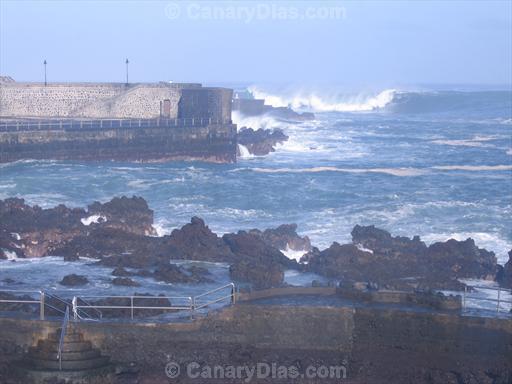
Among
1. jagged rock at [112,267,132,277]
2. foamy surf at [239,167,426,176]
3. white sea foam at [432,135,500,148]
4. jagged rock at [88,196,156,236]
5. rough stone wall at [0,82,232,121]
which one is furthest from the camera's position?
white sea foam at [432,135,500,148]

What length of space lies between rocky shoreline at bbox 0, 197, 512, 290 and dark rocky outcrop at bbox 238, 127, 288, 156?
2051cm

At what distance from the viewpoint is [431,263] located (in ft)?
52.9

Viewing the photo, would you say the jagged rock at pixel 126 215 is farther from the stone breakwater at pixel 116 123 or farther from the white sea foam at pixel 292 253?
the stone breakwater at pixel 116 123

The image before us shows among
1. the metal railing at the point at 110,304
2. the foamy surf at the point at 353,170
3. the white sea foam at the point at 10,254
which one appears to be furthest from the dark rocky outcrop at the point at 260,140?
the metal railing at the point at 110,304

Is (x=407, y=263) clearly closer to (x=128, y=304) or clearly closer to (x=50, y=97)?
(x=128, y=304)

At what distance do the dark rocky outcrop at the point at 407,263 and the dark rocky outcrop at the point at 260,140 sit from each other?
2357cm

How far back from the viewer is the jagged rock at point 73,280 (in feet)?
45.6

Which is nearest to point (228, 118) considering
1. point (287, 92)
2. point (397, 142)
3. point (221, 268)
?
point (397, 142)

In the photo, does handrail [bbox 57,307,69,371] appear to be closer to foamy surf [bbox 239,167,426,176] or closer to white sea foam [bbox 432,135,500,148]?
foamy surf [bbox 239,167,426,176]

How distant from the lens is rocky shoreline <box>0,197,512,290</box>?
1494 centimetres

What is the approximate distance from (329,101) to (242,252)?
7464 cm

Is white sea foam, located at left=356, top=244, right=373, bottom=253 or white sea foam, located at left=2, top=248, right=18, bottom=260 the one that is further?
white sea foam, located at left=356, top=244, right=373, bottom=253

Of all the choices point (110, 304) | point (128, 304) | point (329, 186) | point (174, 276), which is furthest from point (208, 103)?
point (110, 304)

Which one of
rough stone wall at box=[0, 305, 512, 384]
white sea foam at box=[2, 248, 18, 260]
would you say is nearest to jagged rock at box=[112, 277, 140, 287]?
white sea foam at box=[2, 248, 18, 260]
